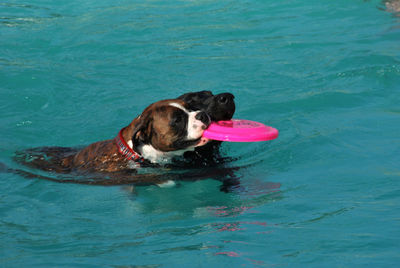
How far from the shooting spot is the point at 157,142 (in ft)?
23.9

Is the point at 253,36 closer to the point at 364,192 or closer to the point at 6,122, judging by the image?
the point at 6,122

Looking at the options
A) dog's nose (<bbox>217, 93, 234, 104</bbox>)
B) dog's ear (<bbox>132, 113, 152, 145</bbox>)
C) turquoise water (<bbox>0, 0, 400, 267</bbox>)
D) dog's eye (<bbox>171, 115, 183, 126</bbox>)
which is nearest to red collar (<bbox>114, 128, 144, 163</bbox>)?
dog's ear (<bbox>132, 113, 152, 145</bbox>)

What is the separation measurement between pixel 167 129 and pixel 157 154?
44cm

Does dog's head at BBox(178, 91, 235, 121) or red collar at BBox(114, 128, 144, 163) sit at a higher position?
dog's head at BBox(178, 91, 235, 121)

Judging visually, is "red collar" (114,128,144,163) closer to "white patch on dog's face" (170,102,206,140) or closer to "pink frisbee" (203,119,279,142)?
"white patch on dog's face" (170,102,206,140)

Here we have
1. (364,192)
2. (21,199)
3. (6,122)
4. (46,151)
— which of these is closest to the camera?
(364,192)

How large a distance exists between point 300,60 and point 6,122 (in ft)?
20.7

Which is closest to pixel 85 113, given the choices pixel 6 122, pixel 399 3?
pixel 6 122

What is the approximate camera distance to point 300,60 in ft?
42.0

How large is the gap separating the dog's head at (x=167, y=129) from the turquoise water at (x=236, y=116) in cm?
53

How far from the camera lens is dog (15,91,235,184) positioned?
7145 mm

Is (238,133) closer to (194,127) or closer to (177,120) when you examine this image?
(194,127)

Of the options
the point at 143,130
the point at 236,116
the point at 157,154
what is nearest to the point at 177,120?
the point at 143,130

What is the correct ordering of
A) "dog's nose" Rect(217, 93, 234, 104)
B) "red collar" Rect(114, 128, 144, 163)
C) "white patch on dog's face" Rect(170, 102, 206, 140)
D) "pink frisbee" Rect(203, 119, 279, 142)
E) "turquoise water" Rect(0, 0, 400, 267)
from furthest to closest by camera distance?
"dog's nose" Rect(217, 93, 234, 104) → "red collar" Rect(114, 128, 144, 163) → "white patch on dog's face" Rect(170, 102, 206, 140) → "pink frisbee" Rect(203, 119, 279, 142) → "turquoise water" Rect(0, 0, 400, 267)
